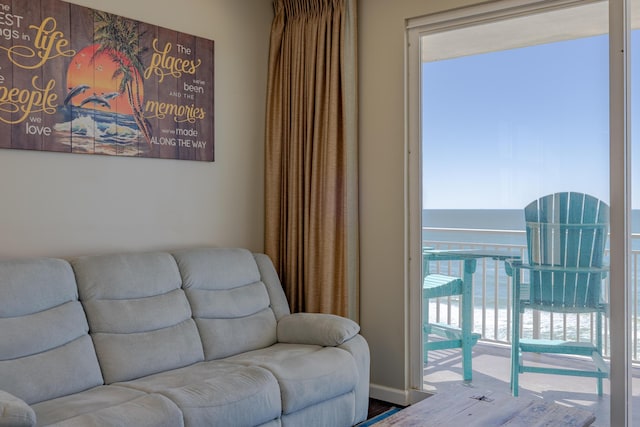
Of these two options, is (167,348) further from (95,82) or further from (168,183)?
(95,82)

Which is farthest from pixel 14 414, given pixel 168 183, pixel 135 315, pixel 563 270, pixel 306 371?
pixel 563 270

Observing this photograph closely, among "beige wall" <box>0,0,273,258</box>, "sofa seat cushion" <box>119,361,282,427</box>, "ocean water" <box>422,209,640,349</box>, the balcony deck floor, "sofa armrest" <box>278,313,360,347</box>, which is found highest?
"beige wall" <box>0,0,273,258</box>

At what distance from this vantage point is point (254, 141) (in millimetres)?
4066

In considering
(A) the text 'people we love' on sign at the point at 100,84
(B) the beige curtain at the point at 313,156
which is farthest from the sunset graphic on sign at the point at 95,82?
(B) the beige curtain at the point at 313,156

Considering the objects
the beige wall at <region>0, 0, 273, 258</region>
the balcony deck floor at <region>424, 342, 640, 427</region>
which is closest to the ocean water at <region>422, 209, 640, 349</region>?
the balcony deck floor at <region>424, 342, 640, 427</region>

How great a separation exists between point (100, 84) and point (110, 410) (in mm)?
1763

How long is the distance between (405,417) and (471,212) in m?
1.53

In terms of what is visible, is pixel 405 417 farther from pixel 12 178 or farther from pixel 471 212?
pixel 12 178

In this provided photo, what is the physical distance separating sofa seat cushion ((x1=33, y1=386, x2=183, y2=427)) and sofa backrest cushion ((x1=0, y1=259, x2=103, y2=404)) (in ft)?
0.30

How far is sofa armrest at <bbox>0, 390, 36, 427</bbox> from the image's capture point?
6.12 feet

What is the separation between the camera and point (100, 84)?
319 cm

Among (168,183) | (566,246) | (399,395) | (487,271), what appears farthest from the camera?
(399,395)

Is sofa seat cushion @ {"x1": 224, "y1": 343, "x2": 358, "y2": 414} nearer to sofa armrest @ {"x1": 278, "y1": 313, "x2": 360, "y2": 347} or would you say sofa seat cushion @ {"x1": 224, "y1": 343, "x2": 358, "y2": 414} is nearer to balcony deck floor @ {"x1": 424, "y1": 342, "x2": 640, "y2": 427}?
sofa armrest @ {"x1": 278, "y1": 313, "x2": 360, "y2": 347}

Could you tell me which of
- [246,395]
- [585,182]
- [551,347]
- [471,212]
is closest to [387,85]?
[471,212]
